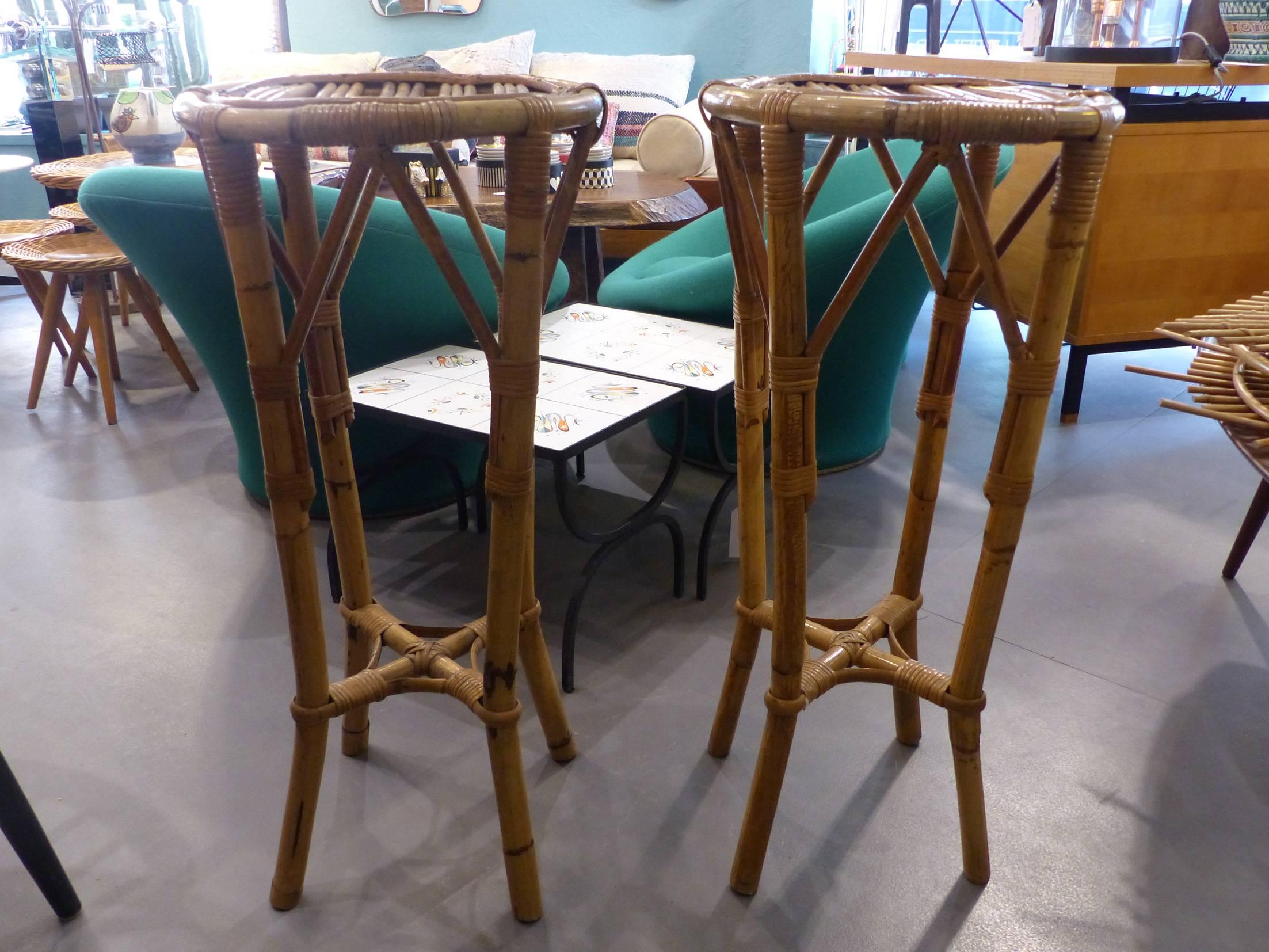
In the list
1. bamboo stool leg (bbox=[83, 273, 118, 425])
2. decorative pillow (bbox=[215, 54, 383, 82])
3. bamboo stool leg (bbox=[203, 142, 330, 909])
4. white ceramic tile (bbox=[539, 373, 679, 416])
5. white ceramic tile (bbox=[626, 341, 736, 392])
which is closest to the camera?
bamboo stool leg (bbox=[203, 142, 330, 909])

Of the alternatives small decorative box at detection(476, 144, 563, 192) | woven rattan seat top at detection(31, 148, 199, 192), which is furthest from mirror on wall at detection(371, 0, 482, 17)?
small decorative box at detection(476, 144, 563, 192)

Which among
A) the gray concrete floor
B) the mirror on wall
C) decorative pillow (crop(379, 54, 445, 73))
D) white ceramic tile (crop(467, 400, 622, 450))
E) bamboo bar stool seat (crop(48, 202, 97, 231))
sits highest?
the mirror on wall

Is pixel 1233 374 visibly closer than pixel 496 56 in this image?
Yes

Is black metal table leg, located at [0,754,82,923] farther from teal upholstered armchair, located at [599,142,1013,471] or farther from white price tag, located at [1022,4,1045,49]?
white price tag, located at [1022,4,1045,49]

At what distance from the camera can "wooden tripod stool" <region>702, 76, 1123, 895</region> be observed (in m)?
0.95

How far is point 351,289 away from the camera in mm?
1959

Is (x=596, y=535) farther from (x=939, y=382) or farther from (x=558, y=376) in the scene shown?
(x=939, y=382)

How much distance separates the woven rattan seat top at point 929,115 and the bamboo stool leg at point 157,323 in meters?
2.62

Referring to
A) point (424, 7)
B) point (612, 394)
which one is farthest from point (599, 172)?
point (424, 7)

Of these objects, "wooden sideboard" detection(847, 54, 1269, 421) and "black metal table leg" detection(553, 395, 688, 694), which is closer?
"black metal table leg" detection(553, 395, 688, 694)

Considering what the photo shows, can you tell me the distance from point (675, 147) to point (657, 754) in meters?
2.79

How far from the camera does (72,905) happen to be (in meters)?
1.32

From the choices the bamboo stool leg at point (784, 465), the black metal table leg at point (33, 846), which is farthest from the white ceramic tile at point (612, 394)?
the black metal table leg at point (33, 846)

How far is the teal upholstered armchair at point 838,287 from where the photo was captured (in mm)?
2064
